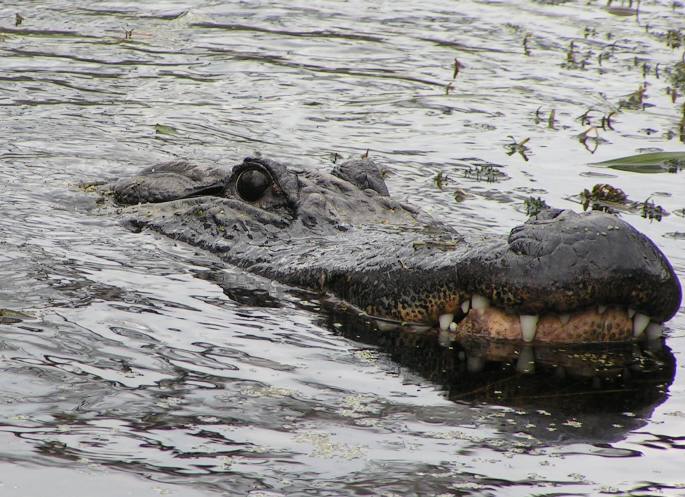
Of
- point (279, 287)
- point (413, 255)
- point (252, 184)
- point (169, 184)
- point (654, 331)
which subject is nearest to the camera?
point (654, 331)

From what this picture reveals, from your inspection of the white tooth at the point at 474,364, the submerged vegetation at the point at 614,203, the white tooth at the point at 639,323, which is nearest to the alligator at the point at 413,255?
the white tooth at the point at 639,323

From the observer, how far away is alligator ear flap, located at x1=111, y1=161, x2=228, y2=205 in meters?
7.65

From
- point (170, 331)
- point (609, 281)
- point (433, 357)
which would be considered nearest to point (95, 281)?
point (170, 331)

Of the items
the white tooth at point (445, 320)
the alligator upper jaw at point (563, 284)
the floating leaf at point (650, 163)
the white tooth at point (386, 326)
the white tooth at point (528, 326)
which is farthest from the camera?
the floating leaf at point (650, 163)

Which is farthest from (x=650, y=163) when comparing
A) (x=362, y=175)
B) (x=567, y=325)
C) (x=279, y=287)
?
(x=567, y=325)

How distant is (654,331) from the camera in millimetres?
5355

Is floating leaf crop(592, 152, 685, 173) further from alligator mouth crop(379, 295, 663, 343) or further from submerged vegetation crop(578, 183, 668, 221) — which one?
alligator mouth crop(379, 295, 663, 343)

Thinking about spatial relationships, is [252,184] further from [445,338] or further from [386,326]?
[445,338]

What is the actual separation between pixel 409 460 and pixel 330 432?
0.36m

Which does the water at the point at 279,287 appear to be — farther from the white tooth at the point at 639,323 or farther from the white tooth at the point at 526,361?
the white tooth at the point at 639,323

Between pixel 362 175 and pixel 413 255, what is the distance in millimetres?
2150

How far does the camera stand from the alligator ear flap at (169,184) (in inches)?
301

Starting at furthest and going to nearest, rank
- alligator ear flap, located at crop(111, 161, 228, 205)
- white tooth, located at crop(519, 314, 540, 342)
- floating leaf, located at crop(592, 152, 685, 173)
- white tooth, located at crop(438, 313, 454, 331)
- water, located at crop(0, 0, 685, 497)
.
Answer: floating leaf, located at crop(592, 152, 685, 173) < alligator ear flap, located at crop(111, 161, 228, 205) < white tooth, located at crop(438, 313, 454, 331) < white tooth, located at crop(519, 314, 540, 342) < water, located at crop(0, 0, 685, 497)

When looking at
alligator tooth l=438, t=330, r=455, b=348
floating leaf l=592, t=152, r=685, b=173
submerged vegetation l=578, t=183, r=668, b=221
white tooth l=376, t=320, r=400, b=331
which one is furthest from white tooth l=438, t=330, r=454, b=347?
floating leaf l=592, t=152, r=685, b=173
